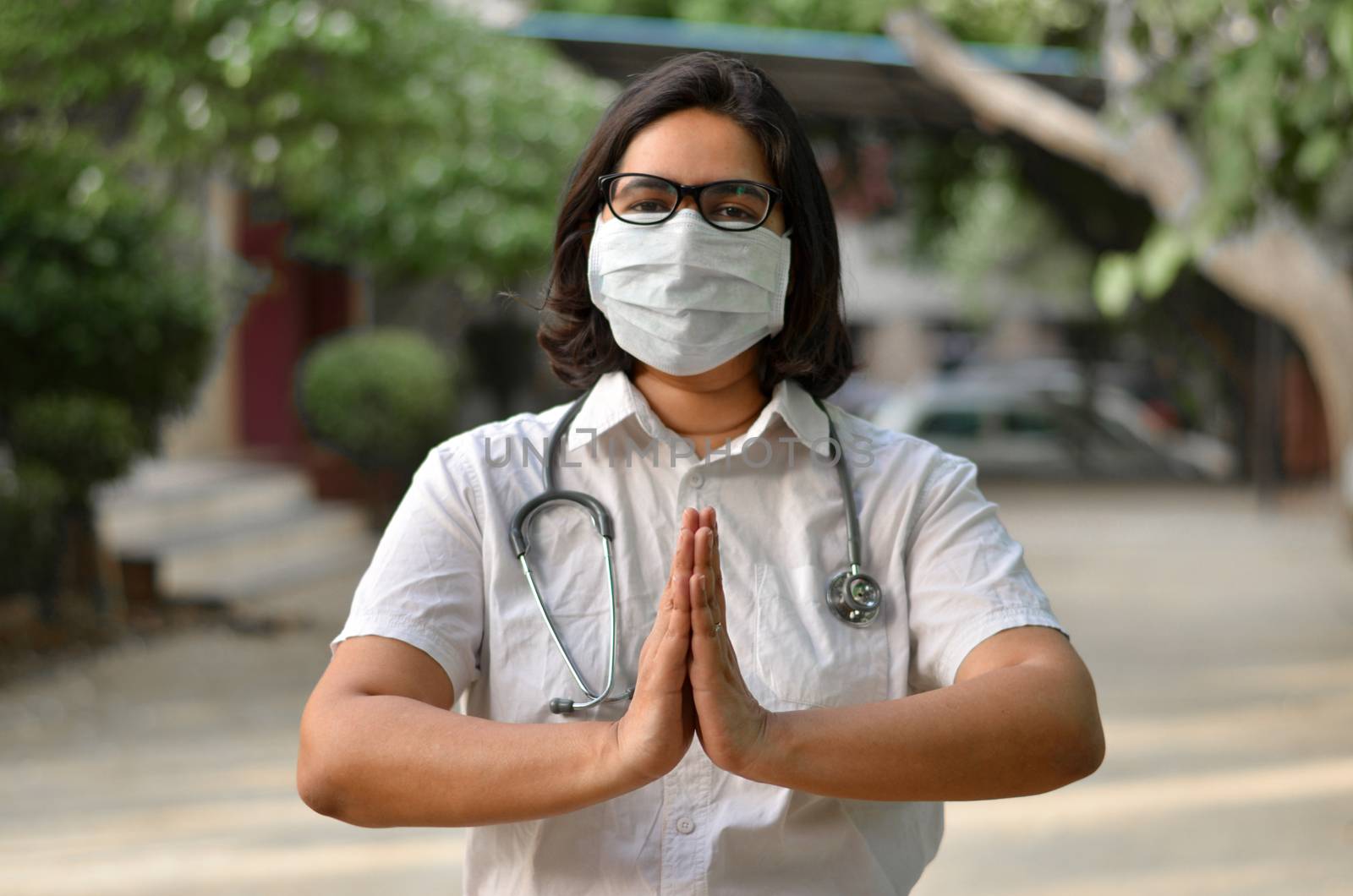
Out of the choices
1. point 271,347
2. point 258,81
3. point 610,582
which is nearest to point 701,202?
point 610,582

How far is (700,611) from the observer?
140 centimetres

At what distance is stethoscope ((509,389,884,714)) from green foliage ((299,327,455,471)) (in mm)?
10693

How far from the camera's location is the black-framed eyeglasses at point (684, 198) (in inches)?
66.9

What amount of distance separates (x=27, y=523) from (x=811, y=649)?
252 inches

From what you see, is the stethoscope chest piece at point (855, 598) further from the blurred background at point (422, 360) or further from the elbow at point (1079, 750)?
the blurred background at point (422, 360)

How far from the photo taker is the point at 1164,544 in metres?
12.6

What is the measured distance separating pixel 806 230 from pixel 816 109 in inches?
568

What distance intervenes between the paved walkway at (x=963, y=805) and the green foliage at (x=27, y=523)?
527 millimetres

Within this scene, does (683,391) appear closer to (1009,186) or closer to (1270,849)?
(1270,849)

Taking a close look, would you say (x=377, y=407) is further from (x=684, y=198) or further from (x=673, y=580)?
(x=673, y=580)

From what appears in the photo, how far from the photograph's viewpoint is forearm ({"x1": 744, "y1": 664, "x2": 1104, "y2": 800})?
1446 millimetres

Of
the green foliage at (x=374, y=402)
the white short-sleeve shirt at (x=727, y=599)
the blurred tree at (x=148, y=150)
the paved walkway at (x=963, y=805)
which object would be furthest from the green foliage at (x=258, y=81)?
the white short-sleeve shirt at (x=727, y=599)

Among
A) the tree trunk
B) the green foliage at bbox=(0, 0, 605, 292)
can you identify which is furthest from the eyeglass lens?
the tree trunk

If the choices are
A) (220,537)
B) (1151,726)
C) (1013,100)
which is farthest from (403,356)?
(1151,726)
